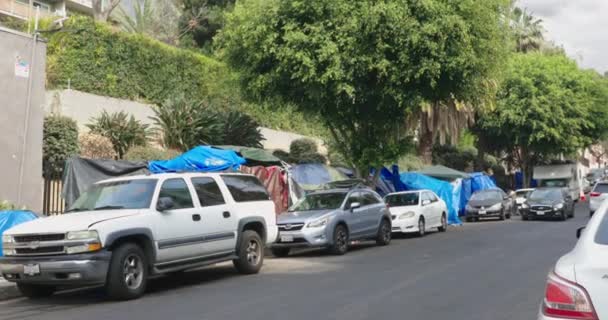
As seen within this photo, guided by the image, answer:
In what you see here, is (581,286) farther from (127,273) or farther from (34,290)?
(34,290)

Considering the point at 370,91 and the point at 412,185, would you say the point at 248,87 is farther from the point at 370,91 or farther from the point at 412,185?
the point at 412,185

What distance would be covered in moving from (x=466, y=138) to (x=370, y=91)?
34.9 m

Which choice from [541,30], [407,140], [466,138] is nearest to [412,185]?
[407,140]

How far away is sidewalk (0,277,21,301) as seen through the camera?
1017cm

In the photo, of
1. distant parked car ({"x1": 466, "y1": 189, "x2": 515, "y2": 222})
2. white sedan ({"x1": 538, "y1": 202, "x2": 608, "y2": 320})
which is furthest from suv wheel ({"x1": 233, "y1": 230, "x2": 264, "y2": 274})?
distant parked car ({"x1": 466, "y1": 189, "x2": 515, "y2": 222})

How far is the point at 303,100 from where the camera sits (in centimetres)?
2172

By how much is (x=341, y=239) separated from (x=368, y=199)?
2.35m

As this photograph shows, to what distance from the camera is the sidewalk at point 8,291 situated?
10166mm

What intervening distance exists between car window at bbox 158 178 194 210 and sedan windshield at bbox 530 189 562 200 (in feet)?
69.2

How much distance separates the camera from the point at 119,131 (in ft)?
71.4

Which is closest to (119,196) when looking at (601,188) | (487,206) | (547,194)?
(487,206)

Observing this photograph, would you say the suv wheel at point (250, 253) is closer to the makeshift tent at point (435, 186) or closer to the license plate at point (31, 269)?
the license plate at point (31, 269)

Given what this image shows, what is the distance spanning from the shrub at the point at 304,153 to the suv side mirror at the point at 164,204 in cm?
1834

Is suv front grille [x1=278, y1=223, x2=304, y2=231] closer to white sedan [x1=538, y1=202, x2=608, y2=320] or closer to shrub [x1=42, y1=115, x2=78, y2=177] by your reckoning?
shrub [x1=42, y1=115, x2=78, y2=177]
